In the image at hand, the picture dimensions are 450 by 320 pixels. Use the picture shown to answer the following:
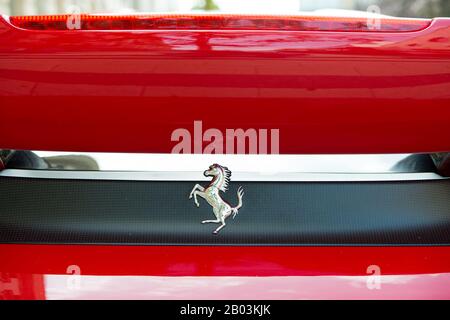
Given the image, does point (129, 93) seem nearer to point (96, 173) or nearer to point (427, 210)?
point (96, 173)

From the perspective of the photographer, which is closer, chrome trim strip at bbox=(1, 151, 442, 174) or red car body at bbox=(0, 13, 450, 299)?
red car body at bbox=(0, 13, 450, 299)

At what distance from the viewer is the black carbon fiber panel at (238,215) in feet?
5.27

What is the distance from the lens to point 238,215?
161 centimetres

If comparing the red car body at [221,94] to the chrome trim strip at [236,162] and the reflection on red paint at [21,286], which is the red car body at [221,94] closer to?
the reflection on red paint at [21,286]

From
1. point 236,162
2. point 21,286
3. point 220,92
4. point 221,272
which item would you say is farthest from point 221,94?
point 21,286

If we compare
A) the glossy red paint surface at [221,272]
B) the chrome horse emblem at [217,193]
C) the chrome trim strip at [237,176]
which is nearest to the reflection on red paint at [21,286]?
the glossy red paint surface at [221,272]

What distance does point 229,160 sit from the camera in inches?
62.7

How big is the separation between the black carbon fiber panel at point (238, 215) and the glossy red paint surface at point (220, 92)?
189mm

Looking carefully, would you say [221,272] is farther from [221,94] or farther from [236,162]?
[221,94]

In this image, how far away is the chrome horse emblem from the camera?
1571 millimetres

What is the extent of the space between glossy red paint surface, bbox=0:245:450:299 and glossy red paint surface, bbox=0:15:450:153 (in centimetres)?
27

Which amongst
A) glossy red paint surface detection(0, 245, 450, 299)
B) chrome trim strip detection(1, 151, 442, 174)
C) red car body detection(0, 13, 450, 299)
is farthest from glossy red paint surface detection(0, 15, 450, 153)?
glossy red paint surface detection(0, 245, 450, 299)

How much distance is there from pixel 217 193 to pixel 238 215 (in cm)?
9

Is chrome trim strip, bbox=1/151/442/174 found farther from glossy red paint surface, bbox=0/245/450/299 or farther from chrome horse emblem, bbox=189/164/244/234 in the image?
glossy red paint surface, bbox=0/245/450/299
